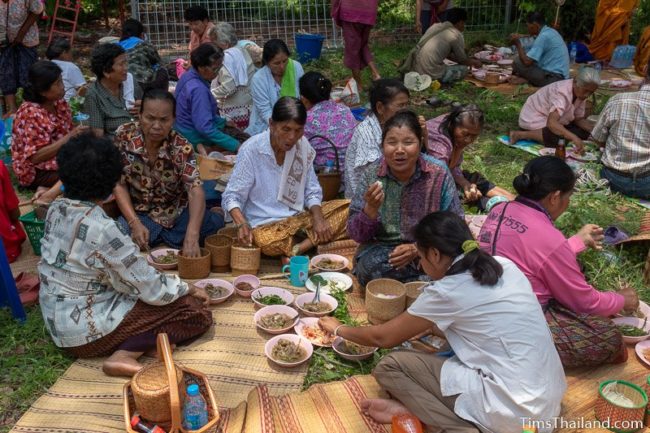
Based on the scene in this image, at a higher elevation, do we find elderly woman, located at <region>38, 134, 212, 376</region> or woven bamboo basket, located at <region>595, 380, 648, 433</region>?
elderly woman, located at <region>38, 134, 212, 376</region>

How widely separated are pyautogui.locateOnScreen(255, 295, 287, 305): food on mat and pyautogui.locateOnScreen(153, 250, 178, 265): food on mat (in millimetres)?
845

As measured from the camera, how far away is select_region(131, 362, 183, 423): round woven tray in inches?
112

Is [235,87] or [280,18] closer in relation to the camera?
[235,87]

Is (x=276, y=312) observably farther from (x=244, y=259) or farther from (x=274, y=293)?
(x=244, y=259)

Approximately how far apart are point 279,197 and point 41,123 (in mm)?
A: 2221

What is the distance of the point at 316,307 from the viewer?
4.14 metres

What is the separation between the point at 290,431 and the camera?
121 inches

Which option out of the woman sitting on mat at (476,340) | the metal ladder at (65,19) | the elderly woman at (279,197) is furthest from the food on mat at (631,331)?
the metal ladder at (65,19)

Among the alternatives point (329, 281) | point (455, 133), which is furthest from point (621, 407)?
A: point (455, 133)

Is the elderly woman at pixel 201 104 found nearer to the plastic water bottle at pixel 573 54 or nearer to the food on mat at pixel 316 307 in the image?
the food on mat at pixel 316 307

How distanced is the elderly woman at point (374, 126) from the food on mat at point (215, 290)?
130 centimetres

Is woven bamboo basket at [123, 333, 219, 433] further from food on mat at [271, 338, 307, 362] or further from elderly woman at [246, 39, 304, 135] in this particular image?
elderly woman at [246, 39, 304, 135]

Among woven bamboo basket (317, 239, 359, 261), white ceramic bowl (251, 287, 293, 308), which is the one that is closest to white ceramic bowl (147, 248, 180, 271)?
white ceramic bowl (251, 287, 293, 308)

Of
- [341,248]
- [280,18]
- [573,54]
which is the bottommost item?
[341,248]
